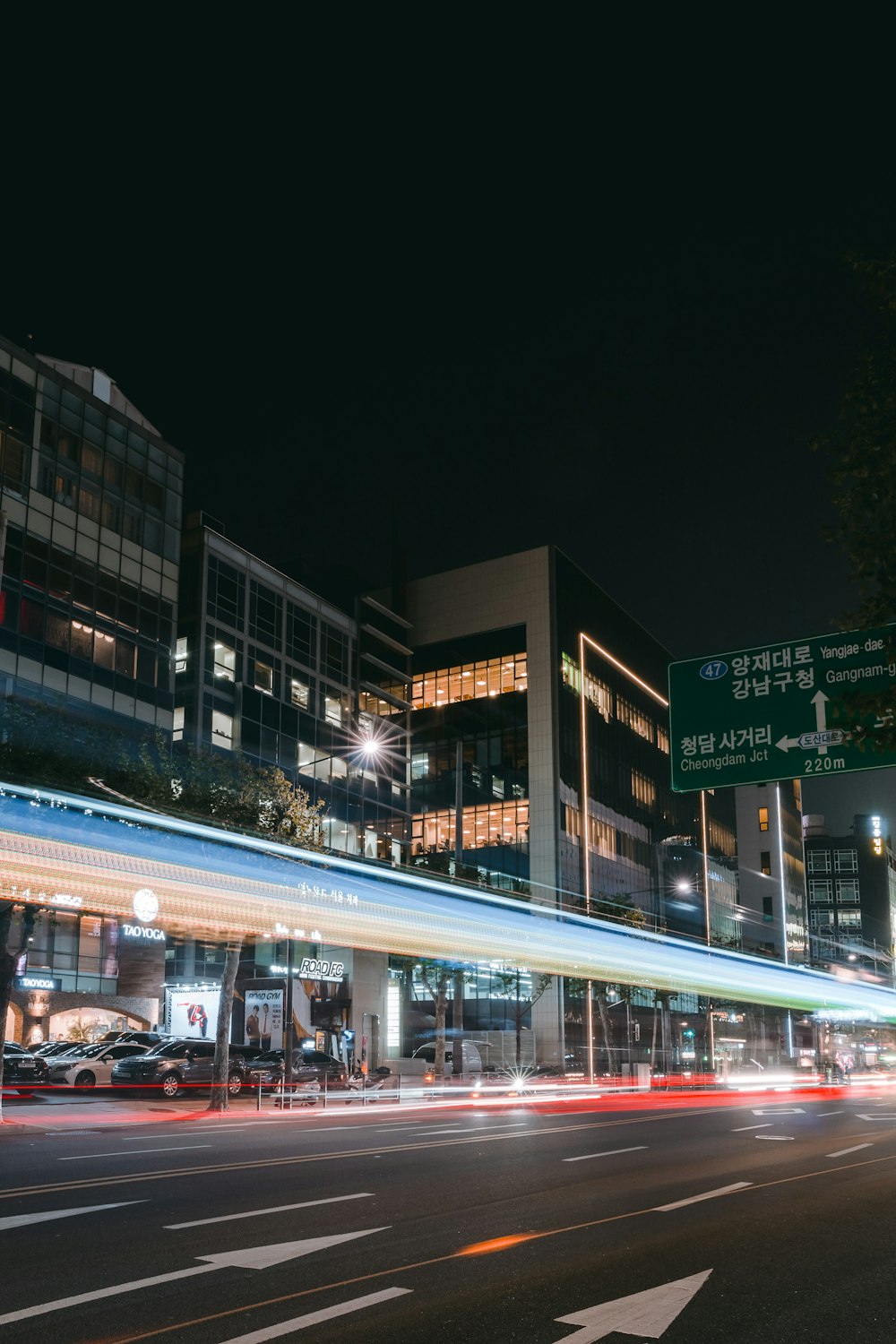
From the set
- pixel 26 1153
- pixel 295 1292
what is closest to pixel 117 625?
pixel 26 1153

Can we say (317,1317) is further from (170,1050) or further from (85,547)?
(85,547)

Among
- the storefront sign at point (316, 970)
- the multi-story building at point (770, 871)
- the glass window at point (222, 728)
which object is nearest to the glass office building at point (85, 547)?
the glass window at point (222, 728)

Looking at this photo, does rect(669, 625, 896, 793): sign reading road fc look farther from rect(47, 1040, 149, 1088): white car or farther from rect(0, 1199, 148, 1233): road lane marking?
rect(47, 1040, 149, 1088): white car

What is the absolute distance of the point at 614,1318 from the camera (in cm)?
729

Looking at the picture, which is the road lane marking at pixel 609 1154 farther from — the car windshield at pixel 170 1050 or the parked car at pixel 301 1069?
the parked car at pixel 301 1069

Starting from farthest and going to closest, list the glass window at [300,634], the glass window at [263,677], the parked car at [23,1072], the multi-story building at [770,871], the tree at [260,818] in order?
the multi-story building at [770,871]
the glass window at [300,634]
the glass window at [263,677]
the parked car at [23,1072]
the tree at [260,818]

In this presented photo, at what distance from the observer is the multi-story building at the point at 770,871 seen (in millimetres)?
128625

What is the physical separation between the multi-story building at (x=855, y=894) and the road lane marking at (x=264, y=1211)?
563ft

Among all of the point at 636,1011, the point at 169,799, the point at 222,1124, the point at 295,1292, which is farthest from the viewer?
the point at 636,1011

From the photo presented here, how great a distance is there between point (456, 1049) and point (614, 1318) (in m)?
47.9

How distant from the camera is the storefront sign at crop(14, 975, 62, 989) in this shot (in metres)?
47.8

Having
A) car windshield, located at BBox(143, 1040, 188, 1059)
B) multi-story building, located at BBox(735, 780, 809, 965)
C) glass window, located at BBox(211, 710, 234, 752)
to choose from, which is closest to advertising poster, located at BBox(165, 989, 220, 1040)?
car windshield, located at BBox(143, 1040, 188, 1059)

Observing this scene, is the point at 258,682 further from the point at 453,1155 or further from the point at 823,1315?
the point at 823,1315

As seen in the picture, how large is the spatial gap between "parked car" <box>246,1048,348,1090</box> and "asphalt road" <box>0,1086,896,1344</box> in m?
22.1
